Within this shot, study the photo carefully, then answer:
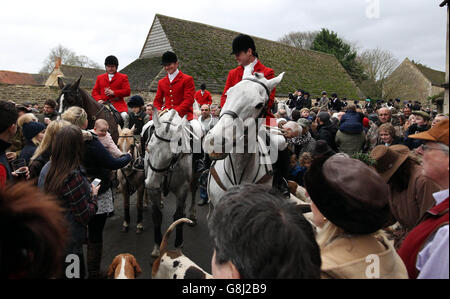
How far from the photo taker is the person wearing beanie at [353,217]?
48.0 inches

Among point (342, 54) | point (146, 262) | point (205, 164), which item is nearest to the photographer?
point (146, 262)

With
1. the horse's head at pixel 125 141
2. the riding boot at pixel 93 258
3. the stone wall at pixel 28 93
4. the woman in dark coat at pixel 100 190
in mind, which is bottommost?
the riding boot at pixel 93 258

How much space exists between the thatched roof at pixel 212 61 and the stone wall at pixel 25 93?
4.74 metres

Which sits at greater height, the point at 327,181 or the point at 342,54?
the point at 342,54

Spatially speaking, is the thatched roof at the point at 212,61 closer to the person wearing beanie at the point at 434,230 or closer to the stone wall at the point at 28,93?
the stone wall at the point at 28,93

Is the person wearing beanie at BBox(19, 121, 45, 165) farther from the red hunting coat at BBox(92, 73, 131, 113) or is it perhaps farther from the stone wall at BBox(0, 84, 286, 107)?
the stone wall at BBox(0, 84, 286, 107)

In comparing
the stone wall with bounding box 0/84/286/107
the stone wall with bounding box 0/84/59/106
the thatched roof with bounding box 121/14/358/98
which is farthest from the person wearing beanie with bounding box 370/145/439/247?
the stone wall with bounding box 0/84/59/106

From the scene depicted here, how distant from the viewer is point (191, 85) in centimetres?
508

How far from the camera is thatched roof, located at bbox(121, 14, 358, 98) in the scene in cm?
1766

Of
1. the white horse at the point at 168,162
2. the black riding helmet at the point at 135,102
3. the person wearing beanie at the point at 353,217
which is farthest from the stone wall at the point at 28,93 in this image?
the person wearing beanie at the point at 353,217

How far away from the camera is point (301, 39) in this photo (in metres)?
48.5
